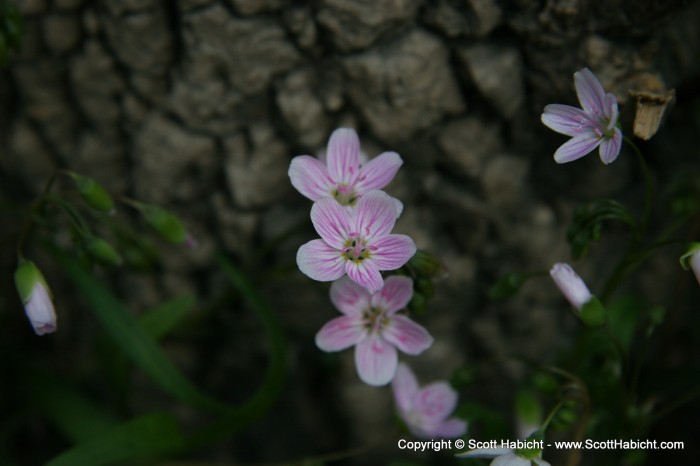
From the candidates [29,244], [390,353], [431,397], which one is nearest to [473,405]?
[431,397]

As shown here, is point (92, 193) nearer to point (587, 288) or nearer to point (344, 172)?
point (344, 172)

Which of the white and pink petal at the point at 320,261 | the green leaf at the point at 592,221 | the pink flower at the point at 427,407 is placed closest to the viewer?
the white and pink petal at the point at 320,261

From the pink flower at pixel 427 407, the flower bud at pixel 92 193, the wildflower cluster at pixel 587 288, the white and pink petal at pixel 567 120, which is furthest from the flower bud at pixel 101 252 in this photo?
the white and pink petal at pixel 567 120

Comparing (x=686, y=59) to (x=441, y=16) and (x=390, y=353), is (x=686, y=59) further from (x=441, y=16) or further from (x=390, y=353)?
(x=390, y=353)

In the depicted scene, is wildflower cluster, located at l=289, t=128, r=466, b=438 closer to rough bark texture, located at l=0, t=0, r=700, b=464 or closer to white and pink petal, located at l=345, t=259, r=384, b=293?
white and pink petal, located at l=345, t=259, r=384, b=293

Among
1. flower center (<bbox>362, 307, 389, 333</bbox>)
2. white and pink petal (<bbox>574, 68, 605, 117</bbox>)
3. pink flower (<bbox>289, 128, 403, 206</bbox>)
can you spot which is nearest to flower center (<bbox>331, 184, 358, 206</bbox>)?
pink flower (<bbox>289, 128, 403, 206</bbox>)

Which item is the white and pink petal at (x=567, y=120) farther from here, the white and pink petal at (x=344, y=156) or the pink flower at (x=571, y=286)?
the white and pink petal at (x=344, y=156)

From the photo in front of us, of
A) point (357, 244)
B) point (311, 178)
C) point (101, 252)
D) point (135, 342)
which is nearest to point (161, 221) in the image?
point (101, 252)
